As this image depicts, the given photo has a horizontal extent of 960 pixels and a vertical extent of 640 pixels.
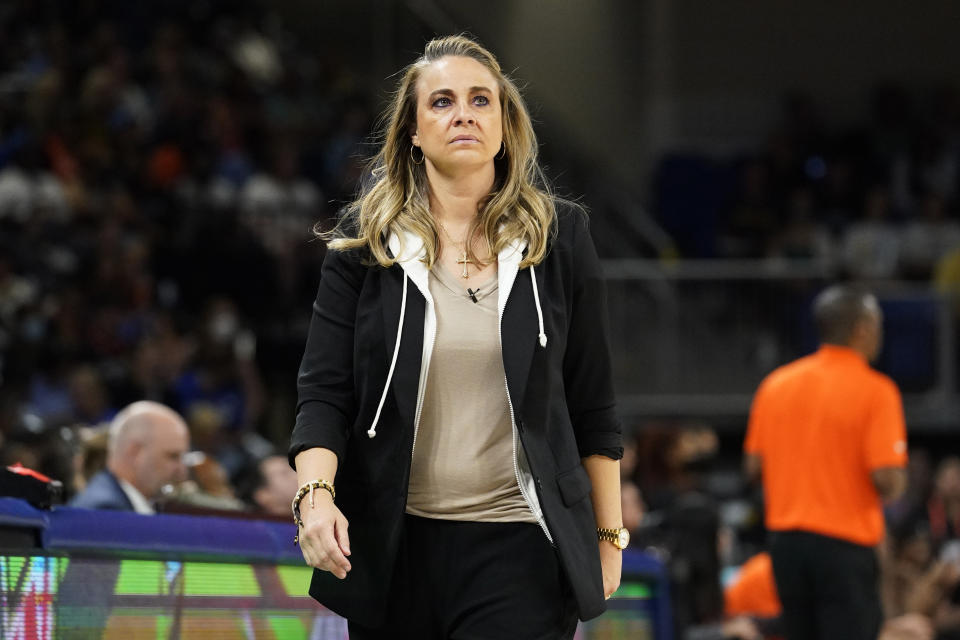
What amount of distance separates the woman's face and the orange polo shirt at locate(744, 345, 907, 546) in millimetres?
3793

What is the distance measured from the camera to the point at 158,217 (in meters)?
12.6

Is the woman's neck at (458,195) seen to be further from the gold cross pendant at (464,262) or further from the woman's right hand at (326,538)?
the woman's right hand at (326,538)

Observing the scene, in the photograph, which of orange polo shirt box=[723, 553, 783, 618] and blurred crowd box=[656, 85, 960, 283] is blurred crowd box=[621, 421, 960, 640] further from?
blurred crowd box=[656, 85, 960, 283]

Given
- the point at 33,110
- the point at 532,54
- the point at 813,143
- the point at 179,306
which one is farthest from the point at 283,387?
the point at 813,143

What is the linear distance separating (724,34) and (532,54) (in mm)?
3634

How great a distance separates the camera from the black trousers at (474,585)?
2.96 m

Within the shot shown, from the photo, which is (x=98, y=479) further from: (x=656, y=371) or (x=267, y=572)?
(x=656, y=371)

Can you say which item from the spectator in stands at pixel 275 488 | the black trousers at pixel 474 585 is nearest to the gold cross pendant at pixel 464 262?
the black trousers at pixel 474 585

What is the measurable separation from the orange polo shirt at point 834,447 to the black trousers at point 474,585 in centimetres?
375

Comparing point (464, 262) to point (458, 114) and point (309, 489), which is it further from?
point (309, 489)

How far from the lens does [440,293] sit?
3.08 m

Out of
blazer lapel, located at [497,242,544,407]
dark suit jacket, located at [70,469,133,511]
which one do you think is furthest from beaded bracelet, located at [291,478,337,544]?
dark suit jacket, located at [70,469,133,511]

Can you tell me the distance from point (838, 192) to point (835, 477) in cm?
998

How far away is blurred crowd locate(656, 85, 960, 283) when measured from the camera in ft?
48.8
